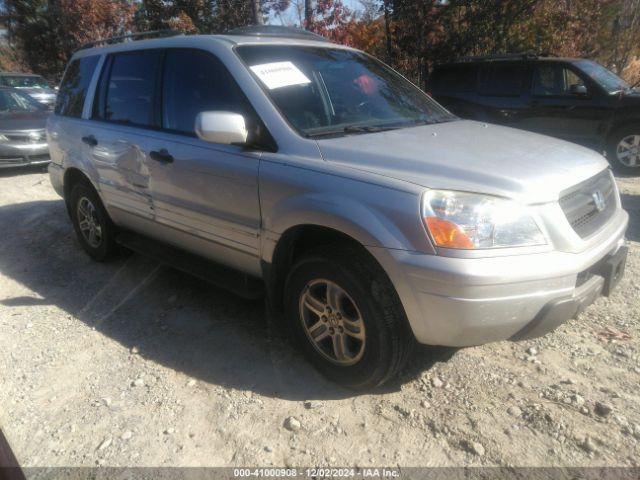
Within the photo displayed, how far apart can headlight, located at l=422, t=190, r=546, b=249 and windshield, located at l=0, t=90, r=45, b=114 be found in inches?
417

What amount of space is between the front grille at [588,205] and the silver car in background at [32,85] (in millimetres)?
15978

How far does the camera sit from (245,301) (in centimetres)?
398

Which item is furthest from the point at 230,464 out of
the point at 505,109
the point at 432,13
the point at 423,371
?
the point at 432,13

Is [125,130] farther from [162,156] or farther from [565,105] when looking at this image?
[565,105]

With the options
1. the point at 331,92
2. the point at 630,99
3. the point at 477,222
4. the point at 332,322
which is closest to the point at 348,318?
the point at 332,322

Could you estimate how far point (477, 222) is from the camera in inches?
88.7

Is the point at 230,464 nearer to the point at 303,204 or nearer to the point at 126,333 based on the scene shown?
the point at 303,204

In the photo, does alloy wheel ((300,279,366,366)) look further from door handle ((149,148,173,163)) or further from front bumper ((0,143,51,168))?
front bumper ((0,143,51,168))

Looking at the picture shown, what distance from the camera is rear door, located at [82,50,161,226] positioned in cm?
379

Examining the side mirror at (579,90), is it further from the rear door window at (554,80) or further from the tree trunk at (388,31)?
the tree trunk at (388,31)

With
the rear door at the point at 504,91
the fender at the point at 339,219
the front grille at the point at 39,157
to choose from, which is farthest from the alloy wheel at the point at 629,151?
the front grille at the point at 39,157

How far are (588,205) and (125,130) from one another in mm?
3194

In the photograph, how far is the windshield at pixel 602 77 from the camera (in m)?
7.89

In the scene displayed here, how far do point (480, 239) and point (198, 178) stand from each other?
184cm
